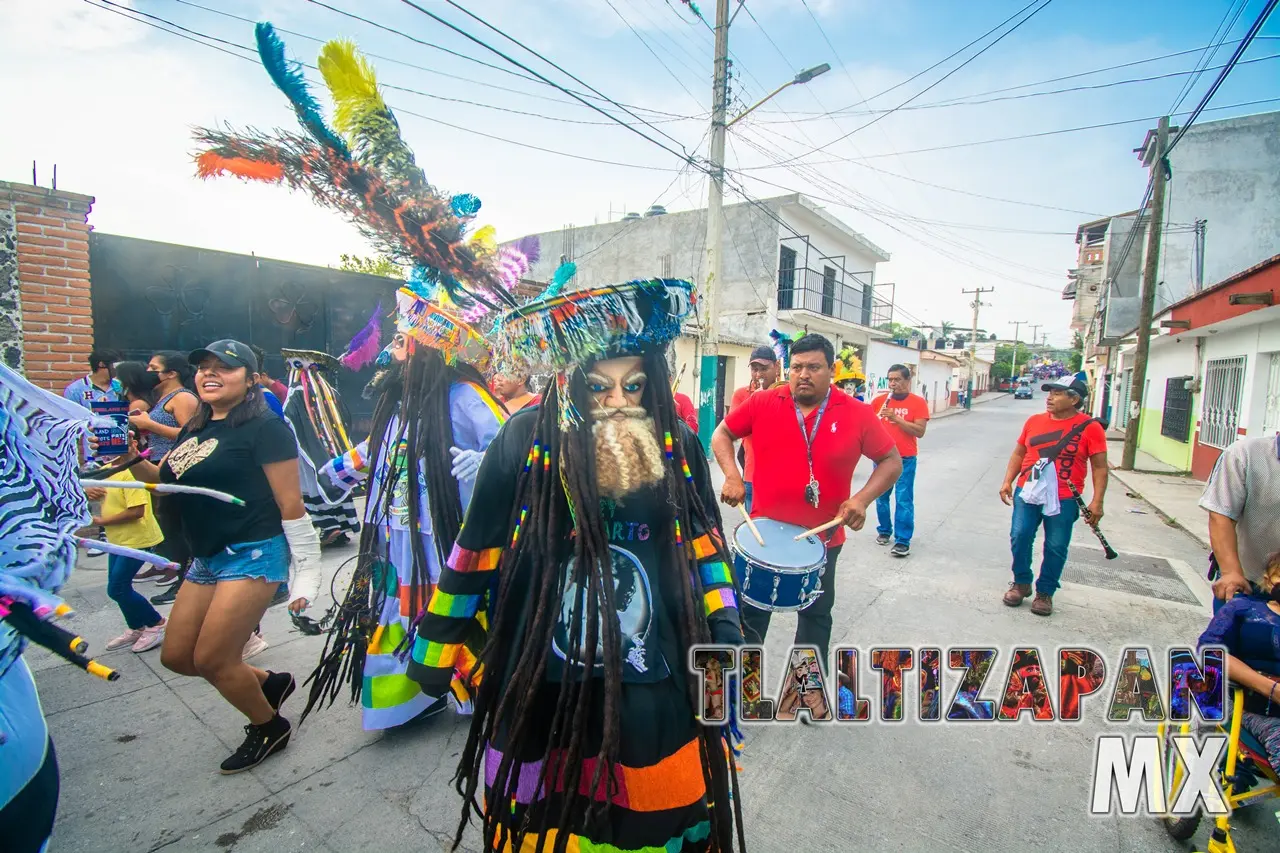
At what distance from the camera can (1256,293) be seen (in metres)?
8.04

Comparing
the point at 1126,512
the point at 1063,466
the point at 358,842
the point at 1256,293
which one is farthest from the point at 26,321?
the point at 1256,293

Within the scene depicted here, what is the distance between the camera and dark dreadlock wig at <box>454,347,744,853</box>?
152 centimetres

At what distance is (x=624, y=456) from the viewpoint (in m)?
1.65

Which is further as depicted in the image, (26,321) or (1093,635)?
(26,321)

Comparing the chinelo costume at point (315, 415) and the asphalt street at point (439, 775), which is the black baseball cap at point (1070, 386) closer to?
the asphalt street at point (439, 775)

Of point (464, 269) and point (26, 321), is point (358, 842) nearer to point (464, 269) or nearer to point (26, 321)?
point (464, 269)

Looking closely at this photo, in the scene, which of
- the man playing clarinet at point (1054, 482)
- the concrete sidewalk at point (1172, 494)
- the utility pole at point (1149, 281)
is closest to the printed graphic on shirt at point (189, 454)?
the man playing clarinet at point (1054, 482)

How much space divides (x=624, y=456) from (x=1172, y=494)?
39.0 feet

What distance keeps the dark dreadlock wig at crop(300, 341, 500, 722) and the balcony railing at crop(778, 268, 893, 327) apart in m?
16.9

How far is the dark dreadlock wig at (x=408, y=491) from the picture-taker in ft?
8.46

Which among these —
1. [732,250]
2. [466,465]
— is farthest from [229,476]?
[732,250]

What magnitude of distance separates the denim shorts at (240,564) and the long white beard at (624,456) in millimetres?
1751

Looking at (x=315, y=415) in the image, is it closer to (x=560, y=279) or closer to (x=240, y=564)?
(x=240, y=564)

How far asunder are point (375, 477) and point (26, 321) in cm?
529
